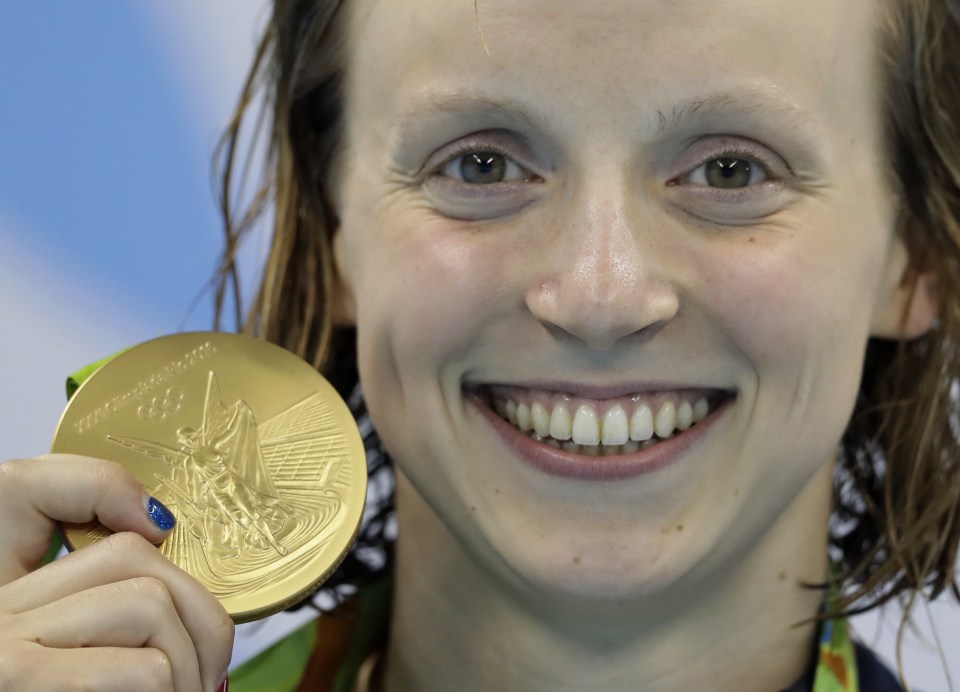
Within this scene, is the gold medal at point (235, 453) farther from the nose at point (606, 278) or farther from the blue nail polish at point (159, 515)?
the nose at point (606, 278)

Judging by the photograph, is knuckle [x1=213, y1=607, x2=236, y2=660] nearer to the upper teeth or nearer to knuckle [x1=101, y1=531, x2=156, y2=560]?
knuckle [x1=101, y1=531, x2=156, y2=560]

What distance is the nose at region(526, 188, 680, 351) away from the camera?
171 centimetres

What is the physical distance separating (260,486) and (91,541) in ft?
0.79

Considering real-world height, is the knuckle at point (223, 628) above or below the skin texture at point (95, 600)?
below

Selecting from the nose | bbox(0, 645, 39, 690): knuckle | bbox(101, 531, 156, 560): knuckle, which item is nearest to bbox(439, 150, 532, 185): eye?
the nose

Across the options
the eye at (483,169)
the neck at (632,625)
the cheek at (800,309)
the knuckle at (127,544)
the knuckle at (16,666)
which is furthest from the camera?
the neck at (632,625)

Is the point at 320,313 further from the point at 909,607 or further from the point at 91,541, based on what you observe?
the point at 909,607

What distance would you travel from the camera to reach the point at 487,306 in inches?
71.7

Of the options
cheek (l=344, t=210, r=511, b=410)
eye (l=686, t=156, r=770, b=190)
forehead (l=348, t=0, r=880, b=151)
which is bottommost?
cheek (l=344, t=210, r=511, b=410)

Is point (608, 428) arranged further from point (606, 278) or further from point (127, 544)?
point (127, 544)

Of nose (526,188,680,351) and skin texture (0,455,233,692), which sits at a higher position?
nose (526,188,680,351)

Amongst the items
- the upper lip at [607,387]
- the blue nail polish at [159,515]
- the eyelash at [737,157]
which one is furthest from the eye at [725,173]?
the blue nail polish at [159,515]

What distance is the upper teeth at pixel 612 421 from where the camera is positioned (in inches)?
72.6

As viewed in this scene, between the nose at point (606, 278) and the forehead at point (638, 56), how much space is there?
11 centimetres
